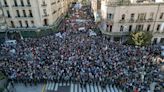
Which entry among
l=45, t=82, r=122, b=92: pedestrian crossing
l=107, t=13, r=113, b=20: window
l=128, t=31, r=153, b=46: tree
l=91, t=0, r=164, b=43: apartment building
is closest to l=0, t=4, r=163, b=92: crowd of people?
l=45, t=82, r=122, b=92: pedestrian crossing

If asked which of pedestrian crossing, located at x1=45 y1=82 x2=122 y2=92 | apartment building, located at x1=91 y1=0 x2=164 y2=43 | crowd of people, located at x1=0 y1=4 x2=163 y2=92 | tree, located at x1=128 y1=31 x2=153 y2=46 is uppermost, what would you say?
apartment building, located at x1=91 y1=0 x2=164 y2=43

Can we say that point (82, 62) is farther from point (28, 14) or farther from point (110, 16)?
point (28, 14)

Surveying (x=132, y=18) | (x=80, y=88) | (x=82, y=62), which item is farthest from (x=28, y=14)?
(x=80, y=88)

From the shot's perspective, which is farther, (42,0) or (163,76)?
(42,0)

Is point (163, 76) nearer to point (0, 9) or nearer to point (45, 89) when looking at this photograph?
point (45, 89)

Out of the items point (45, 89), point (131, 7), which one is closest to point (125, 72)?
point (45, 89)

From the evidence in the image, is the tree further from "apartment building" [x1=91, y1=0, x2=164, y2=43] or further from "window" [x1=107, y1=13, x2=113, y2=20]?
"window" [x1=107, y1=13, x2=113, y2=20]
